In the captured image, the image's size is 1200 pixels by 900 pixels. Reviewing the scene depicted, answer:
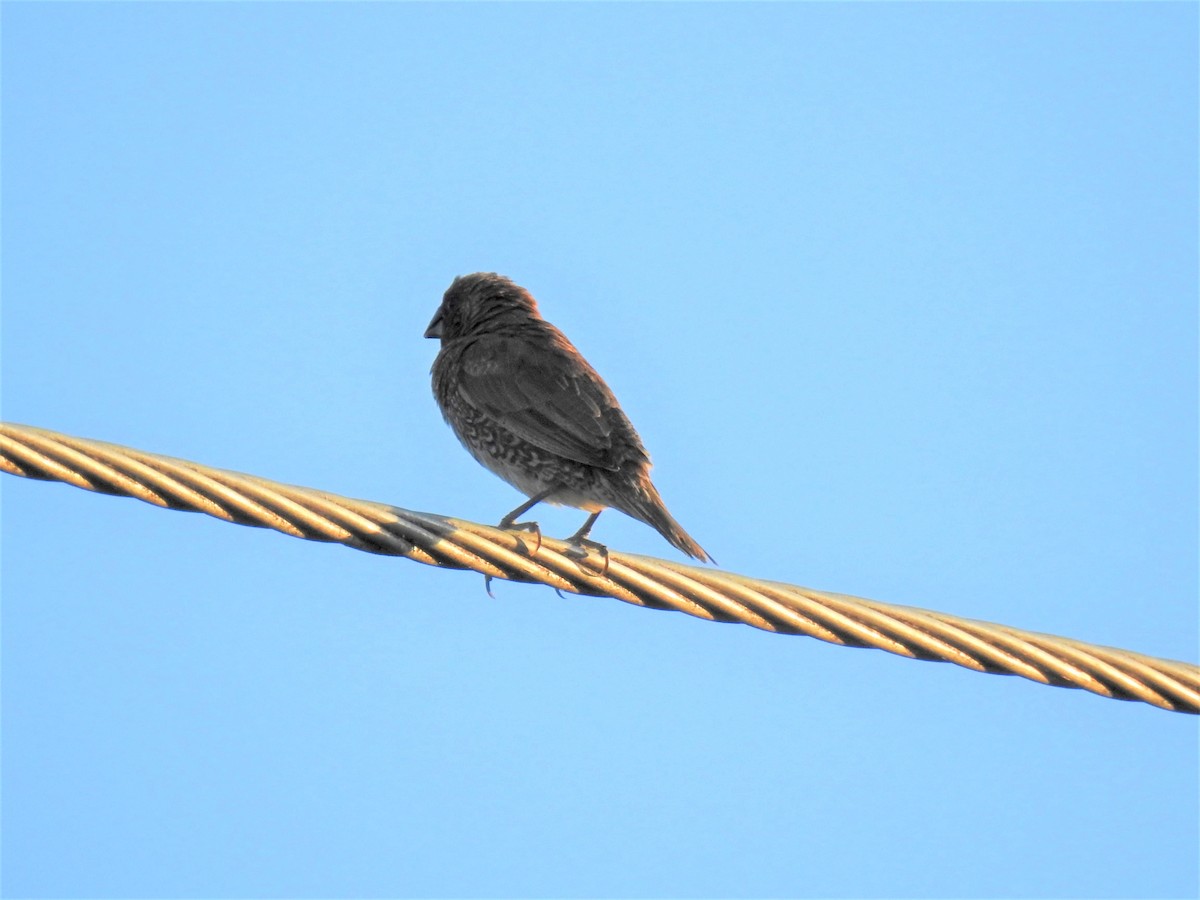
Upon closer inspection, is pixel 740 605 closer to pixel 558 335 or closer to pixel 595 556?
pixel 595 556

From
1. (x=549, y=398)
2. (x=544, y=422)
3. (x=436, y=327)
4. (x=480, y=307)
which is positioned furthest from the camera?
(x=436, y=327)

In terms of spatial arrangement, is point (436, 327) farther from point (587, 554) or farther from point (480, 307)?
point (587, 554)

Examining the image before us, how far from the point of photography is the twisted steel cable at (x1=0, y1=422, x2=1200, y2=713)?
13.9 ft

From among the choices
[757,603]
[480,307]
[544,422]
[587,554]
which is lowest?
[757,603]

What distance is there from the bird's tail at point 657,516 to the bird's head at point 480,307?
79.8 inches

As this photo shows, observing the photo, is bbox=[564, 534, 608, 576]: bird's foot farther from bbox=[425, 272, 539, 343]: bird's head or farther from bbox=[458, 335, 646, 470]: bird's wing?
bbox=[425, 272, 539, 343]: bird's head

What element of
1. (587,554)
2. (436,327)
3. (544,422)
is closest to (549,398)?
(544,422)

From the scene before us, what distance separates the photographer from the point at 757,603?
431 centimetres

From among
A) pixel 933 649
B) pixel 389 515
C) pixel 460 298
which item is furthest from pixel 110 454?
pixel 460 298

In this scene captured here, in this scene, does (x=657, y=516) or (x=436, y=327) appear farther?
(x=436, y=327)

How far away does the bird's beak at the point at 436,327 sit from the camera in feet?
31.4

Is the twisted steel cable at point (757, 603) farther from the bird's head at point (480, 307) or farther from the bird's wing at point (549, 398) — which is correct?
the bird's head at point (480, 307)

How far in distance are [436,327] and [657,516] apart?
3270 millimetres

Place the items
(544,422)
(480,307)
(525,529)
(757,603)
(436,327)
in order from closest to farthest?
(757,603), (525,529), (544,422), (480,307), (436,327)
